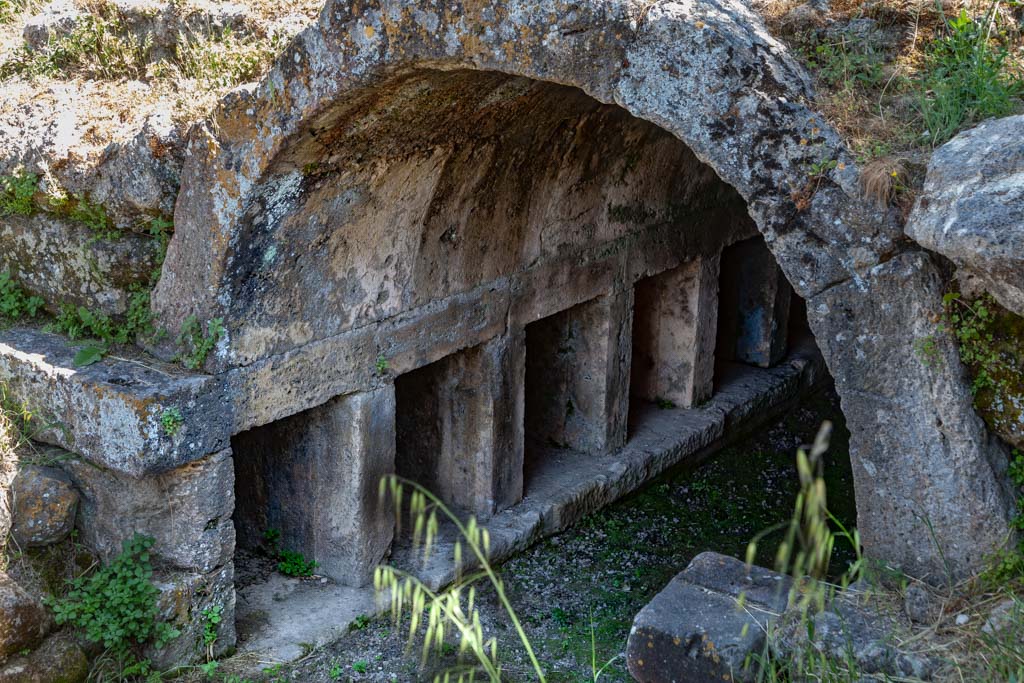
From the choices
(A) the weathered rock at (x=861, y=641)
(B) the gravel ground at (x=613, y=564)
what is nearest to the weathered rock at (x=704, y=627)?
(A) the weathered rock at (x=861, y=641)

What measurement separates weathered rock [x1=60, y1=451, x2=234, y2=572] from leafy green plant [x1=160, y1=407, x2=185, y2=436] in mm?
268

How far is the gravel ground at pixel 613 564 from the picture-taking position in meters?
5.52

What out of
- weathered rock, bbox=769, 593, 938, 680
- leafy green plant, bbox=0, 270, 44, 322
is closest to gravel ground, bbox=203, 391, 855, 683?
weathered rock, bbox=769, 593, 938, 680

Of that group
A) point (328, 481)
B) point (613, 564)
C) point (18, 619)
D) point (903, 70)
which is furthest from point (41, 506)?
point (903, 70)

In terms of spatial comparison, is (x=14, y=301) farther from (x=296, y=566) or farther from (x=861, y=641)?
(x=861, y=641)

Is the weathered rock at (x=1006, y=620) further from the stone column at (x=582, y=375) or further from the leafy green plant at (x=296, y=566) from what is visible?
the stone column at (x=582, y=375)

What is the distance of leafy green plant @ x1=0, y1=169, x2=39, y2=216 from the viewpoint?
17.3ft

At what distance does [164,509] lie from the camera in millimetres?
5074

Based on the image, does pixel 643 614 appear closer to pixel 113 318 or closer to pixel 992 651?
pixel 992 651

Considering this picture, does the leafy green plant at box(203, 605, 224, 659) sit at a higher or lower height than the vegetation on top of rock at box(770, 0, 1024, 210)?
lower

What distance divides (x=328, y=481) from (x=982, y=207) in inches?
149

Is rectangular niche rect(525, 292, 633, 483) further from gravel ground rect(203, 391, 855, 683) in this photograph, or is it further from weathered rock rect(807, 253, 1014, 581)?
weathered rock rect(807, 253, 1014, 581)

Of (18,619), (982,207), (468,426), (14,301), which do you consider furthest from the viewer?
(468,426)

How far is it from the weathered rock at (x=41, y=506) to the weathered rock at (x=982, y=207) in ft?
12.8
